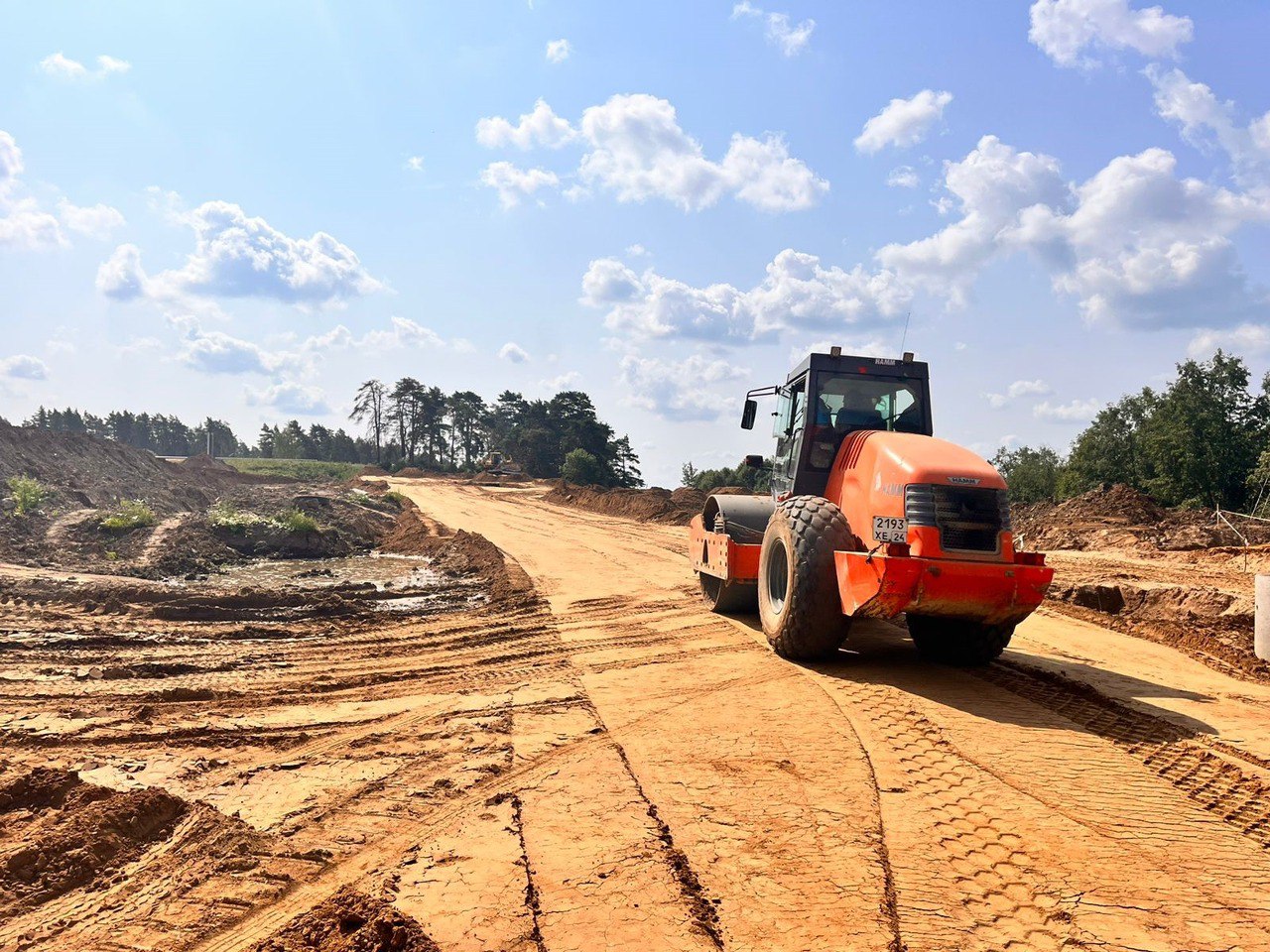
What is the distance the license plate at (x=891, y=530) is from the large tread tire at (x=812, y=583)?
285 mm

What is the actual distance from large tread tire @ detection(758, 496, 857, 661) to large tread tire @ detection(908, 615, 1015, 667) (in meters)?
1.08

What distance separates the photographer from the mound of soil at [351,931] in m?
2.95

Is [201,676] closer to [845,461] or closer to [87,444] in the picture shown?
[845,461]

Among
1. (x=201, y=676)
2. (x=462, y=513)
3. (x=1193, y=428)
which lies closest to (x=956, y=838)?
(x=201, y=676)

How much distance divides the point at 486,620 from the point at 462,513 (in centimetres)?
1833

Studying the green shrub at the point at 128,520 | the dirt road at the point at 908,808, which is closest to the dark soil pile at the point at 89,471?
the green shrub at the point at 128,520

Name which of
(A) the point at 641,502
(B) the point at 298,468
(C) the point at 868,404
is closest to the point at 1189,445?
(A) the point at 641,502

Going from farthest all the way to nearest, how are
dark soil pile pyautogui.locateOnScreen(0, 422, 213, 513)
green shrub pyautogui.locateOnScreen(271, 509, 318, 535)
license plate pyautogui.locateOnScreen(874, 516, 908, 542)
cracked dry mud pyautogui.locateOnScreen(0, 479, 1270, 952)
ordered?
dark soil pile pyautogui.locateOnScreen(0, 422, 213, 513) < green shrub pyautogui.locateOnScreen(271, 509, 318, 535) < license plate pyautogui.locateOnScreen(874, 516, 908, 542) < cracked dry mud pyautogui.locateOnScreen(0, 479, 1270, 952)

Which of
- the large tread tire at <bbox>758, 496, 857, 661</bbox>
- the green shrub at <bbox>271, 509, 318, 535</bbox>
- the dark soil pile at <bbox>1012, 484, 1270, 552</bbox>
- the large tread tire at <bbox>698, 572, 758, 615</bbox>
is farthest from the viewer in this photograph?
the dark soil pile at <bbox>1012, 484, 1270, 552</bbox>

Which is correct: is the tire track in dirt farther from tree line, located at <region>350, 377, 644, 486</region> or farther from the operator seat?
tree line, located at <region>350, 377, 644, 486</region>

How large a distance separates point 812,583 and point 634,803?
10.7 feet

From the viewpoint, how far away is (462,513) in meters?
27.9

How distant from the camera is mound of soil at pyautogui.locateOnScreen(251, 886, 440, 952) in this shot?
2.95 metres

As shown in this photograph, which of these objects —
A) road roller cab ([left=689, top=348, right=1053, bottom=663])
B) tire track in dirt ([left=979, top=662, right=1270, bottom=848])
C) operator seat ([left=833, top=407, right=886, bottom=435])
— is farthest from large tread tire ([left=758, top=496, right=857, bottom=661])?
operator seat ([left=833, top=407, right=886, bottom=435])
